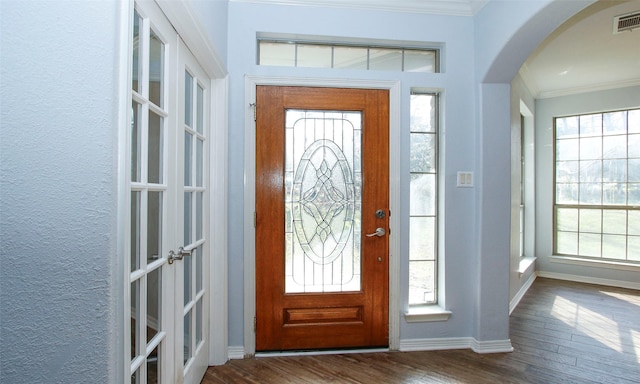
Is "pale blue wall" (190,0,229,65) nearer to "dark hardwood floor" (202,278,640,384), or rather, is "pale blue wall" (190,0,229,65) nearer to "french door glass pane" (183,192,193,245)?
"french door glass pane" (183,192,193,245)

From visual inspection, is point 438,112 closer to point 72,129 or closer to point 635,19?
point 635,19

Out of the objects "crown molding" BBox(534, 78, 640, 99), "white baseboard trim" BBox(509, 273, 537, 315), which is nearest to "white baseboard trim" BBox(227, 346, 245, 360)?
"white baseboard trim" BBox(509, 273, 537, 315)

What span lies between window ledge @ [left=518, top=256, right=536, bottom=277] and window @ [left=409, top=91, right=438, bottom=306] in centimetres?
184

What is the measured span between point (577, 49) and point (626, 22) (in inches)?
22.3

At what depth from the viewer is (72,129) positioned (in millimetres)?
868

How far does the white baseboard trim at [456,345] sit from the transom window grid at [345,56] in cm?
210

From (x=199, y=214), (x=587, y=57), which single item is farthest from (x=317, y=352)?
(x=587, y=57)

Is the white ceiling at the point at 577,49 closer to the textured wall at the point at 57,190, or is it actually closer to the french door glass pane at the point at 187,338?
the textured wall at the point at 57,190

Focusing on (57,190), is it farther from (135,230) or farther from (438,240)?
(438,240)

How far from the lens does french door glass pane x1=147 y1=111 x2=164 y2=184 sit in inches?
49.9

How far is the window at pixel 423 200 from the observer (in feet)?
7.97

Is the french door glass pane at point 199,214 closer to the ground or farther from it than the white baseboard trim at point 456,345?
farther from it

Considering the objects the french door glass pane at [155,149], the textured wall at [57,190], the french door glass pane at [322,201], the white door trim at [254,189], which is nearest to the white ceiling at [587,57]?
the white door trim at [254,189]

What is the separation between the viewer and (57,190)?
2.83 ft
